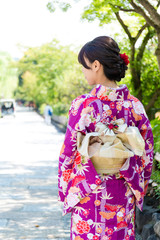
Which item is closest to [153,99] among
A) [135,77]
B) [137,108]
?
[135,77]

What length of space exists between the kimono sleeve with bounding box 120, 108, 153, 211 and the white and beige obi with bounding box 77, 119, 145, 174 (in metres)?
0.05

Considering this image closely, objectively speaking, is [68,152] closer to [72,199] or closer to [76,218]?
[72,199]

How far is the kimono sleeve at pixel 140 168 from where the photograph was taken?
2.01 meters

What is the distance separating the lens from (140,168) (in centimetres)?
214

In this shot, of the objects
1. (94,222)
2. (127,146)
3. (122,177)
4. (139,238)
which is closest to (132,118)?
(127,146)

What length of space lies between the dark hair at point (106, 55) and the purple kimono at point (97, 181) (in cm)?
9

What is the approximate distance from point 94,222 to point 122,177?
0.91 ft

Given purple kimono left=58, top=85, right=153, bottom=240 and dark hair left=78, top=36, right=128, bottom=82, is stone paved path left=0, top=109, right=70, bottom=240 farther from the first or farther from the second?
dark hair left=78, top=36, right=128, bottom=82

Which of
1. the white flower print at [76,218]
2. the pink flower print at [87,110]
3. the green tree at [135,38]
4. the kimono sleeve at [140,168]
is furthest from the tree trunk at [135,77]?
the white flower print at [76,218]

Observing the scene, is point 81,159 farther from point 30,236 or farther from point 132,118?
point 30,236

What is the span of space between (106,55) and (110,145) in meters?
0.47

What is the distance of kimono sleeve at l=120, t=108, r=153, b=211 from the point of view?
201 cm

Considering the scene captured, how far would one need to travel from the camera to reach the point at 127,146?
2008mm

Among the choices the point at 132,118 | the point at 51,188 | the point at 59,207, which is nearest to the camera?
the point at 132,118
